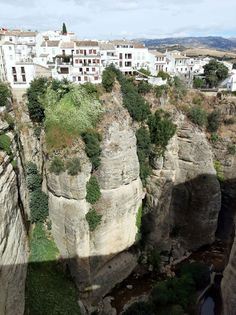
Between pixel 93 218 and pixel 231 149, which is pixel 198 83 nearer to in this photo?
pixel 231 149

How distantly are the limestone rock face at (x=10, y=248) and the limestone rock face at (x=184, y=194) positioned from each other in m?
13.7

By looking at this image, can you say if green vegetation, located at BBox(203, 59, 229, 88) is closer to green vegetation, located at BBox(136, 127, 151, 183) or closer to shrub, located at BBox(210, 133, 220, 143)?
shrub, located at BBox(210, 133, 220, 143)

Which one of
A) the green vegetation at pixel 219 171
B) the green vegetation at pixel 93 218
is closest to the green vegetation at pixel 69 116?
the green vegetation at pixel 93 218

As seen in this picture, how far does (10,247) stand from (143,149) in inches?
638

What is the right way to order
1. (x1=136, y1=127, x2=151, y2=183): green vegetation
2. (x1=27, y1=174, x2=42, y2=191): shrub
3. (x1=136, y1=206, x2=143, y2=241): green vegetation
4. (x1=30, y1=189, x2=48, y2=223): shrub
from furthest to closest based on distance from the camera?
(x1=136, y1=127, x2=151, y2=183): green vegetation → (x1=136, y1=206, x2=143, y2=241): green vegetation → (x1=27, y1=174, x2=42, y2=191): shrub → (x1=30, y1=189, x2=48, y2=223): shrub

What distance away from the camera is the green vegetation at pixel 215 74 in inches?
1882

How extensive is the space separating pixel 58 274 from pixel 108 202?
23.7 feet

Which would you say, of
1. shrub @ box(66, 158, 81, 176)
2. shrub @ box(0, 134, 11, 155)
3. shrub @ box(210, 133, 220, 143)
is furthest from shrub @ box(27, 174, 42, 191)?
shrub @ box(210, 133, 220, 143)

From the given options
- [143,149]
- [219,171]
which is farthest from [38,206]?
[219,171]

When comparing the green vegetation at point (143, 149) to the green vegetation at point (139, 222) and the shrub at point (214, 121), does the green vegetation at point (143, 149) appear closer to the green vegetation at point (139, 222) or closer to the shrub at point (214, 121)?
the green vegetation at point (139, 222)

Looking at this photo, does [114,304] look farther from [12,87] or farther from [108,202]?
[12,87]

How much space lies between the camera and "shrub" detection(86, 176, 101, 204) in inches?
1029

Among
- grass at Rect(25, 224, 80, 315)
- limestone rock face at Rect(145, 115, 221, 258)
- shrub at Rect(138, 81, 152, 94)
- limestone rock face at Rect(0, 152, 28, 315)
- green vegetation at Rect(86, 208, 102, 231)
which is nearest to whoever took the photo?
limestone rock face at Rect(0, 152, 28, 315)

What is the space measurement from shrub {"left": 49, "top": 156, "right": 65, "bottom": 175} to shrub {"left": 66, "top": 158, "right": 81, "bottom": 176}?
0.49 meters
